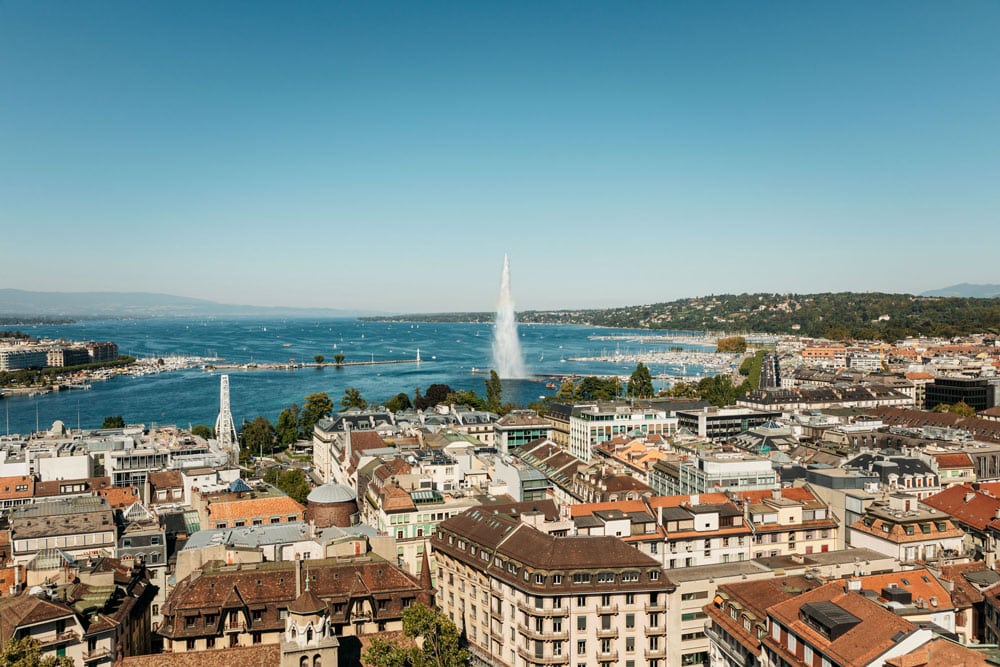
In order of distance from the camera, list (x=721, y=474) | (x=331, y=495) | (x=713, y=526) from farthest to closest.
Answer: (x=721, y=474) → (x=331, y=495) → (x=713, y=526)

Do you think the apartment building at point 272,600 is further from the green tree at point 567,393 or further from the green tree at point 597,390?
the green tree at point 567,393

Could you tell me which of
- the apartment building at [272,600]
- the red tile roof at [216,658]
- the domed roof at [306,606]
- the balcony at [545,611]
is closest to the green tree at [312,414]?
the apartment building at [272,600]

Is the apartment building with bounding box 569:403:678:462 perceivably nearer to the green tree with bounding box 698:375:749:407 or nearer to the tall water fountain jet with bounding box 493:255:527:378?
the green tree with bounding box 698:375:749:407

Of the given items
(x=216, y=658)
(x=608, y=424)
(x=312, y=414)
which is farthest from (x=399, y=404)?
(x=216, y=658)

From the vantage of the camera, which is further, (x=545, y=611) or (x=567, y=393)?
(x=567, y=393)

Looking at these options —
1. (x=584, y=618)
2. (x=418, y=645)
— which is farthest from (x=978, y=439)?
(x=418, y=645)

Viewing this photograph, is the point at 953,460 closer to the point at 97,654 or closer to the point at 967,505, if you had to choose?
the point at 967,505

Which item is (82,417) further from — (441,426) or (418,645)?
(418,645)
